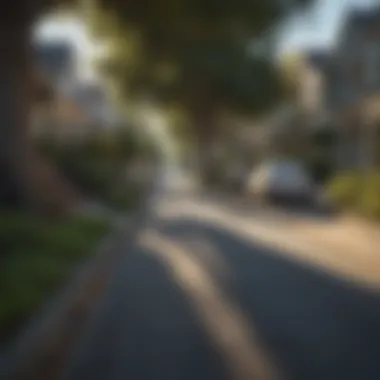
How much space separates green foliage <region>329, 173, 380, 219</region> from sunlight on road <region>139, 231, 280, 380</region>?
233 inches

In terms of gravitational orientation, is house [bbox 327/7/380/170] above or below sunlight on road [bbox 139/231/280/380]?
below

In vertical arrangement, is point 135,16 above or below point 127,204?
above

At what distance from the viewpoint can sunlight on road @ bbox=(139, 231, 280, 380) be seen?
26.5 ft

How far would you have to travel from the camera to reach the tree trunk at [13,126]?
21.5 metres

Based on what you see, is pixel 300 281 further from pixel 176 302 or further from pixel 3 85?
pixel 3 85

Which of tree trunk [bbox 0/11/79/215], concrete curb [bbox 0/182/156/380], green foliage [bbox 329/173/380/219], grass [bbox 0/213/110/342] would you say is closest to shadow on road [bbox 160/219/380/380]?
concrete curb [bbox 0/182/156/380]

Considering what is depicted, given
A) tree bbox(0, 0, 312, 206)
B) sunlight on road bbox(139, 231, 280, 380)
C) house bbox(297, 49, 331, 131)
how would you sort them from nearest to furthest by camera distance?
sunlight on road bbox(139, 231, 280, 380) < tree bbox(0, 0, 312, 206) < house bbox(297, 49, 331, 131)

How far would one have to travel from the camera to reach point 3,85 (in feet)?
71.1

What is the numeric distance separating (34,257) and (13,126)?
8379mm

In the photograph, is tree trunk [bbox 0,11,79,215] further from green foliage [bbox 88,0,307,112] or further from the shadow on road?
the shadow on road

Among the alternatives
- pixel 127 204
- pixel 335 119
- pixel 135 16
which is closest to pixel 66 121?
pixel 335 119

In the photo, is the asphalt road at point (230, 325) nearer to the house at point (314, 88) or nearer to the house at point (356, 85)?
the house at point (356, 85)

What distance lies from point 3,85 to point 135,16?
341cm

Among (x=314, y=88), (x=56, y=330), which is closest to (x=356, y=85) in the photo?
(x=314, y=88)
